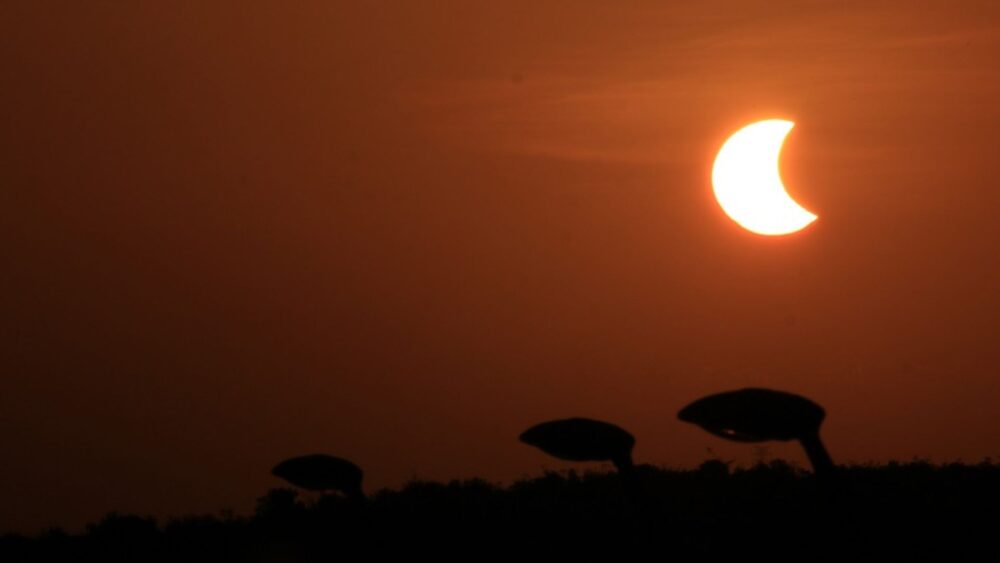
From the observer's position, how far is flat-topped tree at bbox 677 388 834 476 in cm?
1325

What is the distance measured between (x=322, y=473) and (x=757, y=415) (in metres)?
5.83

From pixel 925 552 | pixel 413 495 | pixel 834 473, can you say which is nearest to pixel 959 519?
pixel 925 552

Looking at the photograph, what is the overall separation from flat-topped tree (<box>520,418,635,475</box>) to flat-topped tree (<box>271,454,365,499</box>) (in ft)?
10.3

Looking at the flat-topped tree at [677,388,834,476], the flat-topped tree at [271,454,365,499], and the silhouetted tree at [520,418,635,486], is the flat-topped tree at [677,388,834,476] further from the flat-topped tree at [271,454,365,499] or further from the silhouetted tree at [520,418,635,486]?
the flat-topped tree at [271,454,365,499]

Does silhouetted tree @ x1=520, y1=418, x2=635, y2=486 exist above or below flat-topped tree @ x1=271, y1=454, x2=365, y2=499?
below

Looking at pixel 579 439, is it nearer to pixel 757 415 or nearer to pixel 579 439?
pixel 579 439

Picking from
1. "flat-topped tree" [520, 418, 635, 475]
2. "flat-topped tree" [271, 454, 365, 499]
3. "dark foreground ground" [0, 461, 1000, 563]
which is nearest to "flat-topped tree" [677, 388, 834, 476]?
"dark foreground ground" [0, 461, 1000, 563]

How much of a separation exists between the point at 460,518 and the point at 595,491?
222cm

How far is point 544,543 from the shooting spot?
1566 cm

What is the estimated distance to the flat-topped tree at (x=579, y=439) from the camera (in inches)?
585

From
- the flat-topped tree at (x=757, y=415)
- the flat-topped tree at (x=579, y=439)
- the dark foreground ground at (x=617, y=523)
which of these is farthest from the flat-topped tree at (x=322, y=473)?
the flat-topped tree at (x=757, y=415)

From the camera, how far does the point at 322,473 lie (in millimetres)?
17297

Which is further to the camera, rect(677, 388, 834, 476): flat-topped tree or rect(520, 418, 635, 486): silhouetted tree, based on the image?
rect(520, 418, 635, 486): silhouetted tree

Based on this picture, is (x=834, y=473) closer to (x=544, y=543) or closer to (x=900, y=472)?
(x=544, y=543)
